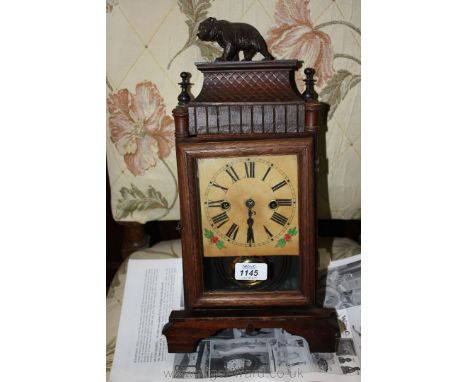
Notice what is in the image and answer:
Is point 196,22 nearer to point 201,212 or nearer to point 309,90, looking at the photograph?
point 309,90

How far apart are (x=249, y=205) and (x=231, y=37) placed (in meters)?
0.36

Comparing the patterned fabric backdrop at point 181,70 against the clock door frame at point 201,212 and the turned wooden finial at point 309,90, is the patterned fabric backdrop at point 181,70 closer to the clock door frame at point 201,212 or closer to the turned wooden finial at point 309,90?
the turned wooden finial at point 309,90

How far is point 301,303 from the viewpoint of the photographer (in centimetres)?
99

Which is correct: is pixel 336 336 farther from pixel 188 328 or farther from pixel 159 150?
pixel 159 150

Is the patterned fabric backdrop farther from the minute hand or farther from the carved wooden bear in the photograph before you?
the minute hand

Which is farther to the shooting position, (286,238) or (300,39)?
(300,39)

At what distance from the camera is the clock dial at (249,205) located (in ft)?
3.09

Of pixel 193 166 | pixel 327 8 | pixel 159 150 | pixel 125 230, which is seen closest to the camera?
pixel 193 166

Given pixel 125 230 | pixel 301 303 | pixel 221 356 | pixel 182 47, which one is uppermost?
pixel 182 47

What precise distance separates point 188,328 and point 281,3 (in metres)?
0.74

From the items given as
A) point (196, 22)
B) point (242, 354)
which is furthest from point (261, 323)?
point (196, 22)

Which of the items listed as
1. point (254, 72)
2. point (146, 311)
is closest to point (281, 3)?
point (254, 72)

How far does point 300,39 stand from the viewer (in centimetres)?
110

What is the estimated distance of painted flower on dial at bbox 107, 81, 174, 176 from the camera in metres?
1.15
